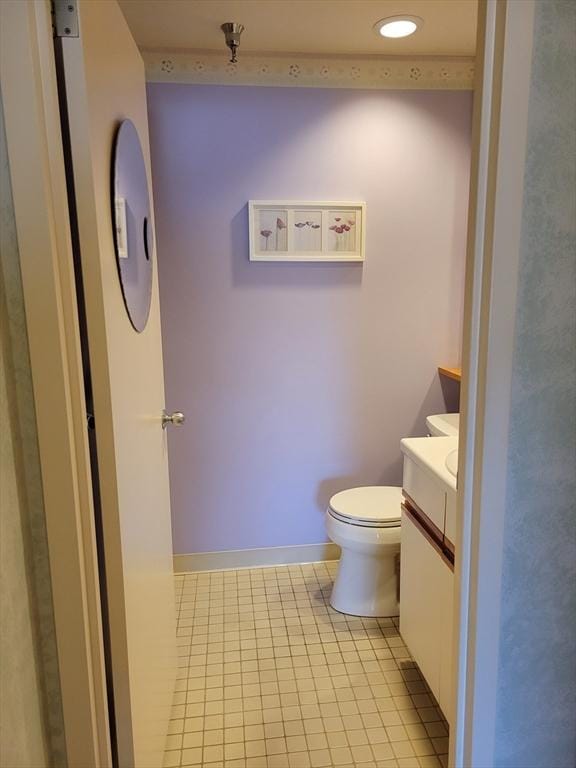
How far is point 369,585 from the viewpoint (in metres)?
2.32

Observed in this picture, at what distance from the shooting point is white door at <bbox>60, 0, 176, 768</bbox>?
1.02m

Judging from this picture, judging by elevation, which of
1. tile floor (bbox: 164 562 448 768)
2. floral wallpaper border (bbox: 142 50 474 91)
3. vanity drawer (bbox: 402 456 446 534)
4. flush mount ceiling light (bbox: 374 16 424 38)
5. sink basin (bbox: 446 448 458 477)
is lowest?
tile floor (bbox: 164 562 448 768)

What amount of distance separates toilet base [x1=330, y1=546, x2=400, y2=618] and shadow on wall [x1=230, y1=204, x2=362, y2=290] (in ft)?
3.90

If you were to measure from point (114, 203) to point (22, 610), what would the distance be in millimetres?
836

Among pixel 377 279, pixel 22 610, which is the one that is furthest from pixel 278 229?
pixel 22 610

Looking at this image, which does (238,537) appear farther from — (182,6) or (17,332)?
(182,6)

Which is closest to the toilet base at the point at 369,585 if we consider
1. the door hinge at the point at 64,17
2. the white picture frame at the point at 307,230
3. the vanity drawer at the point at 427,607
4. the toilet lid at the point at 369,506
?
the toilet lid at the point at 369,506

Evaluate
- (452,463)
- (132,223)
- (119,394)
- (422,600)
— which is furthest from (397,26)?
(422,600)

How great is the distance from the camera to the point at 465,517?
1074 millimetres

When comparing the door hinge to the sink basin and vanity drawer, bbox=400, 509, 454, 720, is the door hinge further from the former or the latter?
vanity drawer, bbox=400, 509, 454, 720

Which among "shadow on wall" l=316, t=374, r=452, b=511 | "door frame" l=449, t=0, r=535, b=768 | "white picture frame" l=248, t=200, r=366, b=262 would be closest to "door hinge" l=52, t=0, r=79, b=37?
"door frame" l=449, t=0, r=535, b=768

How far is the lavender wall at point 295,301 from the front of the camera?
2371 mm

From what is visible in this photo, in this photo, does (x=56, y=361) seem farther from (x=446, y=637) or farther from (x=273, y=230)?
(x=273, y=230)

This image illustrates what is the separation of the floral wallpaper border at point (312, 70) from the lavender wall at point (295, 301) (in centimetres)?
4
